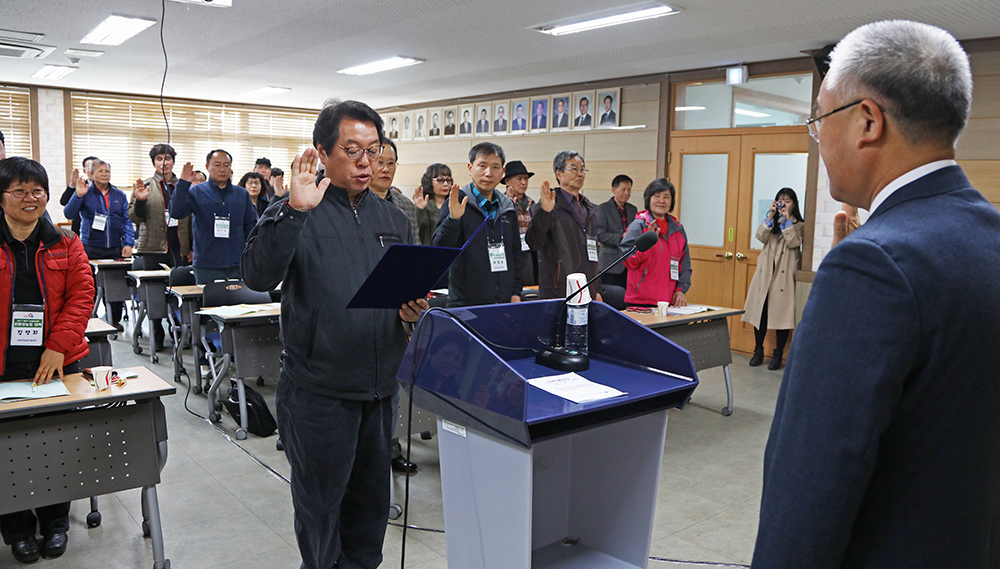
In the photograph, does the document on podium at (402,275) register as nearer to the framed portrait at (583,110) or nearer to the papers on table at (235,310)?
the papers on table at (235,310)

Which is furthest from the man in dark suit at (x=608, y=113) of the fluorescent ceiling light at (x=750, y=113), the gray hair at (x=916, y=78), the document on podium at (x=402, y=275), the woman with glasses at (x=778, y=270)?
the gray hair at (x=916, y=78)

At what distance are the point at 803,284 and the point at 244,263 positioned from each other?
598 centimetres

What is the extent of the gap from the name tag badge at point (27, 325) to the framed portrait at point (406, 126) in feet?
29.7

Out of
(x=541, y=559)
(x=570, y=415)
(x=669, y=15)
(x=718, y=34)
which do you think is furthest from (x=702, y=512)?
(x=718, y=34)

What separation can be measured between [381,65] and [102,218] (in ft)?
11.3

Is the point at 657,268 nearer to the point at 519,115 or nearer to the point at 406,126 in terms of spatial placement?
the point at 519,115

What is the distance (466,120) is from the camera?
1027 cm

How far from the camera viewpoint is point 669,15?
5211 millimetres

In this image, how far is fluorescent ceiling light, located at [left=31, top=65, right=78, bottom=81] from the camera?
8500 mm

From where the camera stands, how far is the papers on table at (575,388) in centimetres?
149

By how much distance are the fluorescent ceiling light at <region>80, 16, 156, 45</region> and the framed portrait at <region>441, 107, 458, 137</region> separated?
4.73 meters

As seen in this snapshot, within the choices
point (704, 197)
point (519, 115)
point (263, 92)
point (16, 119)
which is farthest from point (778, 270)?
point (16, 119)

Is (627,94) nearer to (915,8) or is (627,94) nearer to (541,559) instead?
(915,8)

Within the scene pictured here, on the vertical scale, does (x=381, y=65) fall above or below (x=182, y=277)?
above
